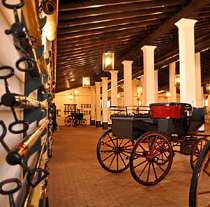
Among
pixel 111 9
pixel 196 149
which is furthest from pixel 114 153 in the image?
pixel 111 9

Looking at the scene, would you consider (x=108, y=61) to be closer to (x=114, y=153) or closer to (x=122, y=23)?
(x=122, y=23)

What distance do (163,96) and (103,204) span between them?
81.7ft

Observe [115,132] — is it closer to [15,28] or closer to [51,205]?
[51,205]

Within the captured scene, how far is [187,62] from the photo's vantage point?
22.1 ft

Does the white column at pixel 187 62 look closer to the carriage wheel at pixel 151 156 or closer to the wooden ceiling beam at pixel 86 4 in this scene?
the wooden ceiling beam at pixel 86 4

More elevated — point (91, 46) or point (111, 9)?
point (111, 9)

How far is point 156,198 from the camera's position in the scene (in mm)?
2961

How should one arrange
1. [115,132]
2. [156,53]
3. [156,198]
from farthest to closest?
[156,53]
[115,132]
[156,198]

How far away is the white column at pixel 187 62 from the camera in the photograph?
21.8 ft

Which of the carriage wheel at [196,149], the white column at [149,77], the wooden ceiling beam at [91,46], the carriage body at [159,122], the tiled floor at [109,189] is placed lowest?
the tiled floor at [109,189]

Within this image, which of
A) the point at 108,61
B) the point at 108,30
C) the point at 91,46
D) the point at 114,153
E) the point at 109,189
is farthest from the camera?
the point at 91,46

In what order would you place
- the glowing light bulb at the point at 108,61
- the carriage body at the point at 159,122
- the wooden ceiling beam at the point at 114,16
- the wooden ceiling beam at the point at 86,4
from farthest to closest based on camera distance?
the glowing light bulb at the point at 108,61, the wooden ceiling beam at the point at 114,16, the wooden ceiling beam at the point at 86,4, the carriage body at the point at 159,122

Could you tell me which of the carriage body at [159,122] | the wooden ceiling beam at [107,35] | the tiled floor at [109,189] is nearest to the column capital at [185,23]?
the wooden ceiling beam at [107,35]

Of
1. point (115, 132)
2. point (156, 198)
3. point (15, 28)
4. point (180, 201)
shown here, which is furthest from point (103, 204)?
point (15, 28)
